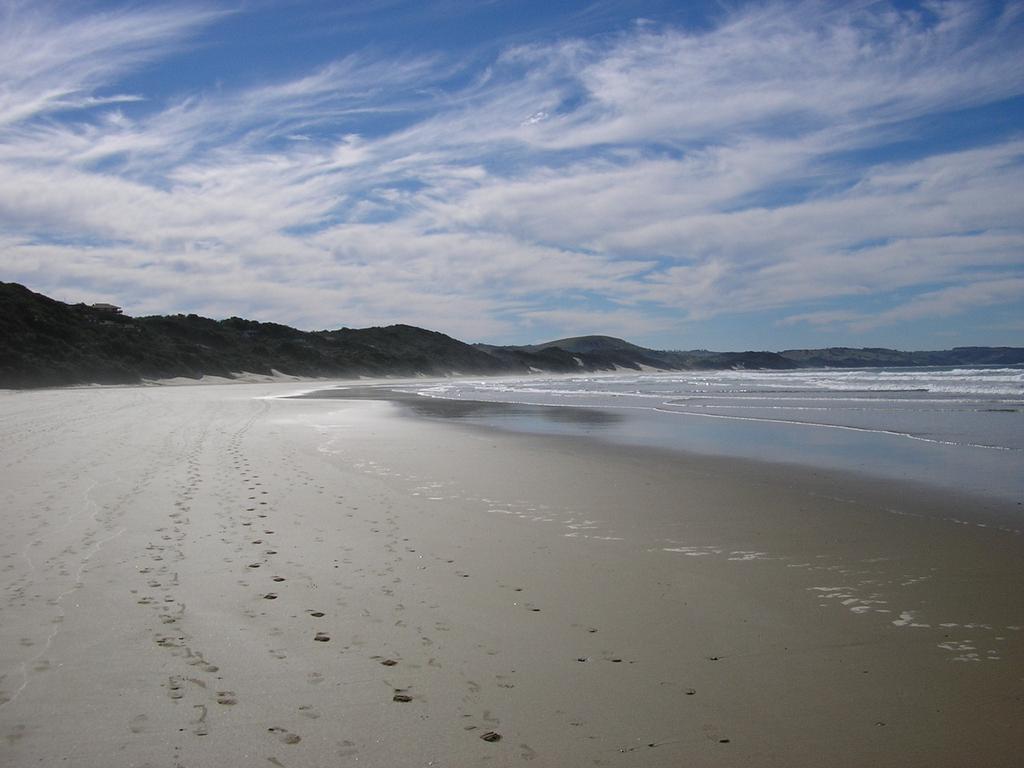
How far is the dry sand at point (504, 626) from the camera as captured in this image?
3.08m

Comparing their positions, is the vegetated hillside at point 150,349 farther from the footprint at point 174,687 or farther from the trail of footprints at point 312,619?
the footprint at point 174,687

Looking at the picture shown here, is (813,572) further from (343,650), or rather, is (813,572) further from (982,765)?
(343,650)

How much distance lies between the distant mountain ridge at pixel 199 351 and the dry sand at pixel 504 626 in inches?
1628

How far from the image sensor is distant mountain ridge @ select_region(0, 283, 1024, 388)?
45344 millimetres

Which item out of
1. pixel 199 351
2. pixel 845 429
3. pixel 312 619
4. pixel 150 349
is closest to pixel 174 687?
pixel 312 619

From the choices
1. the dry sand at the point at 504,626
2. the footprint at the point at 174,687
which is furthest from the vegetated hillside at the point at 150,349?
the footprint at the point at 174,687

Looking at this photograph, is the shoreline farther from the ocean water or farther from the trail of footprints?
the trail of footprints

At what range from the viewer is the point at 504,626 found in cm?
439

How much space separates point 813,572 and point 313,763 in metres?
4.18

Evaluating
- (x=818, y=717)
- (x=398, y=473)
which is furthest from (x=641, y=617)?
(x=398, y=473)

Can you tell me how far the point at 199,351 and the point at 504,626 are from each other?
68.5m

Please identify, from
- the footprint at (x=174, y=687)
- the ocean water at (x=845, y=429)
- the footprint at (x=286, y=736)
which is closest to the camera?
the footprint at (x=286, y=736)

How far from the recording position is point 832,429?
16641 millimetres

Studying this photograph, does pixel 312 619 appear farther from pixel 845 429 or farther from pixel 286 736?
pixel 845 429
